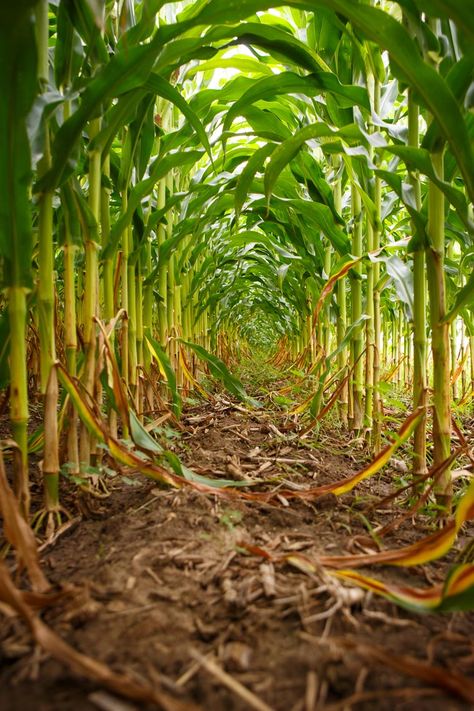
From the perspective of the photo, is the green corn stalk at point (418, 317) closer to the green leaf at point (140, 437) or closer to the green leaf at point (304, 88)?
the green leaf at point (304, 88)

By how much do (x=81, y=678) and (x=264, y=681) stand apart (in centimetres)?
18

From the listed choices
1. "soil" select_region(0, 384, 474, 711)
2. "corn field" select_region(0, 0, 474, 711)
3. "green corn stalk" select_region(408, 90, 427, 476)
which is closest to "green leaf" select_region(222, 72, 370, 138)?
"corn field" select_region(0, 0, 474, 711)

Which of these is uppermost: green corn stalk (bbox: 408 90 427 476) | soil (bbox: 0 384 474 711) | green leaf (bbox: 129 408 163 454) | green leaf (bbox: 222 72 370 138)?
green leaf (bbox: 222 72 370 138)

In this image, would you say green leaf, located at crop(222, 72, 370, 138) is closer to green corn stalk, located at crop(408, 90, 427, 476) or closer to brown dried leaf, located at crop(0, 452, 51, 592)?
green corn stalk, located at crop(408, 90, 427, 476)

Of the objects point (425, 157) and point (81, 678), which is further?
point (425, 157)

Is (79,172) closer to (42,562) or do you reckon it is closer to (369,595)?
(42,562)

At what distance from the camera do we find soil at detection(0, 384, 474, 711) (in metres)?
0.44

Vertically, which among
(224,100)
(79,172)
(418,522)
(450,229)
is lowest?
(418,522)

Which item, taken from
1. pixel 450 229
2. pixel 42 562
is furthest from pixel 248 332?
pixel 42 562

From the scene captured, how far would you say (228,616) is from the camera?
0.56 meters

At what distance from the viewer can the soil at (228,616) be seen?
44cm

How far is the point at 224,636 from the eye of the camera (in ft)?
1.69

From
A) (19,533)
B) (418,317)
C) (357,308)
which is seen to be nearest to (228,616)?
(19,533)

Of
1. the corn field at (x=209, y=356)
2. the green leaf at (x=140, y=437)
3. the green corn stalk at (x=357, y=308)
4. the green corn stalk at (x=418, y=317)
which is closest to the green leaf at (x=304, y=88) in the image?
the corn field at (x=209, y=356)
